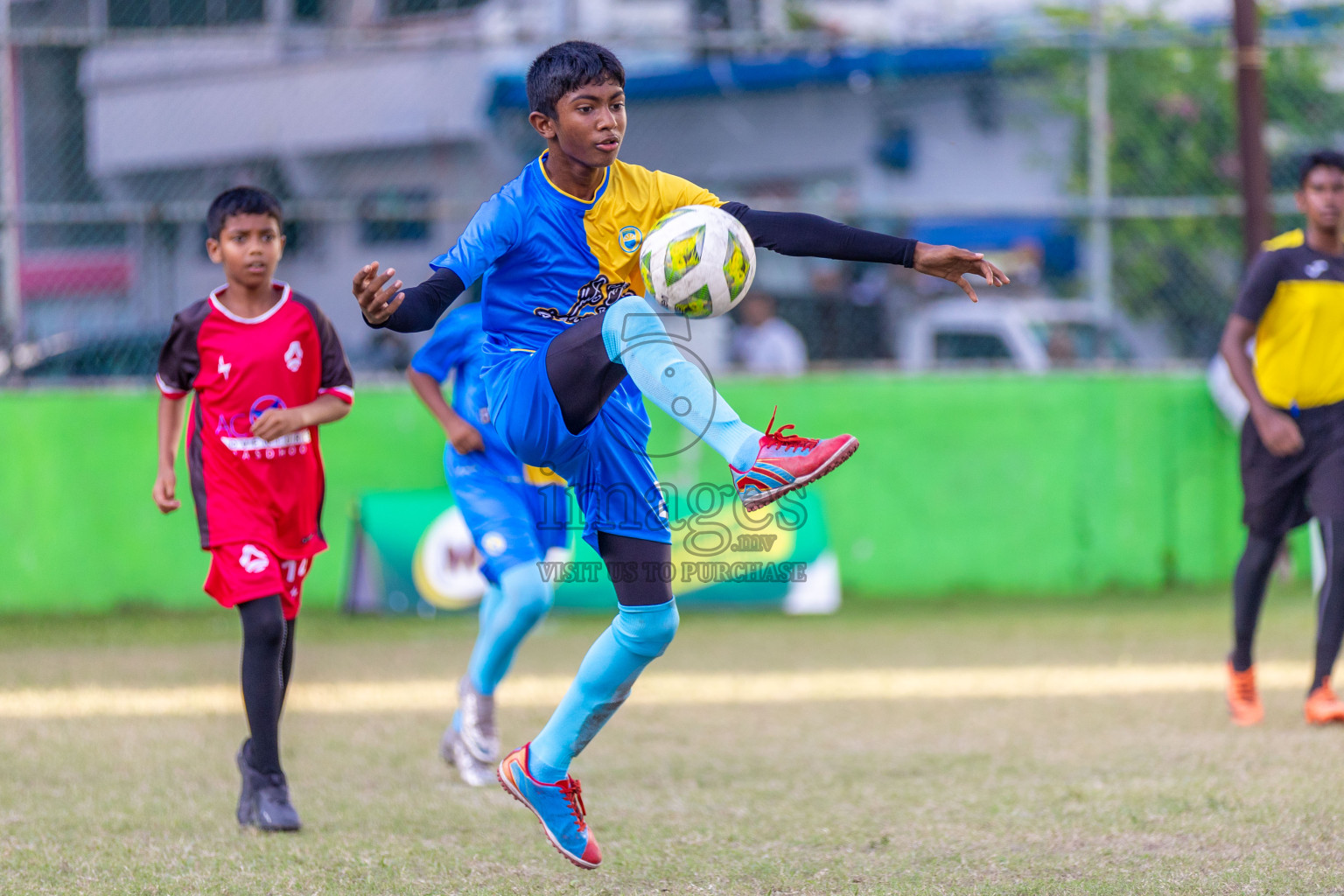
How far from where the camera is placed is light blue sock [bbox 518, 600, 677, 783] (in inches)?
153

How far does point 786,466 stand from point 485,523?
2.20 m

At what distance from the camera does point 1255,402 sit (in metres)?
5.85

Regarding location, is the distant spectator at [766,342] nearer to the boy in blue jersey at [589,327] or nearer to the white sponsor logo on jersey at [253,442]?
the white sponsor logo on jersey at [253,442]

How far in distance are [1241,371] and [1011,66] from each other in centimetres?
505

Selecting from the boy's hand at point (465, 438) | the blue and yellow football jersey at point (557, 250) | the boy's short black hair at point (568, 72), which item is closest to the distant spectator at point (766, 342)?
the boy's hand at point (465, 438)

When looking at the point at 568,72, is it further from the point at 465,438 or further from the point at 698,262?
the point at 465,438

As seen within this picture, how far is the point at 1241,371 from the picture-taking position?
5.89 metres

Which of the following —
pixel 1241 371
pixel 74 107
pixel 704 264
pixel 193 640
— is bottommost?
pixel 193 640

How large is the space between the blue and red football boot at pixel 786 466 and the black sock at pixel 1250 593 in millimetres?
3205

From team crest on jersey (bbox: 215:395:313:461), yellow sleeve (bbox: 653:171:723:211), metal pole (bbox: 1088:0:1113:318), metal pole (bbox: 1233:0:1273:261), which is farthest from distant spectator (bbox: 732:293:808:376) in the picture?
yellow sleeve (bbox: 653:171:723:211)

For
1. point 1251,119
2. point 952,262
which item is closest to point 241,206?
point 952,262

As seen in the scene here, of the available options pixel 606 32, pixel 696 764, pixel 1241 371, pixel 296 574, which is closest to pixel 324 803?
pixel 296 574

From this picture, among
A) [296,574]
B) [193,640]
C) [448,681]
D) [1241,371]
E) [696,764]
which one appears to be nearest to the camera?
[296,574]

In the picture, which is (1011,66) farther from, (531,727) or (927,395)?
(531,727)
